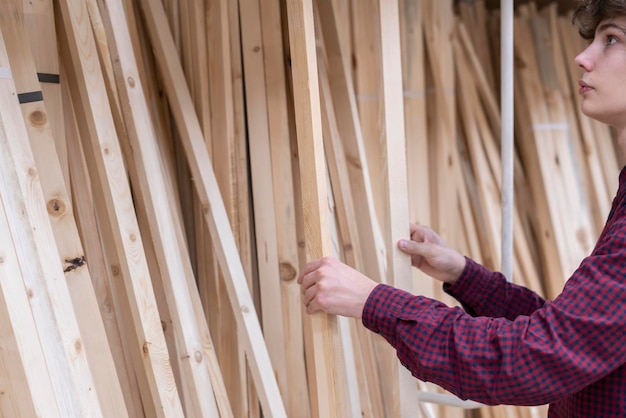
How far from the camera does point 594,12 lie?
4.15ft

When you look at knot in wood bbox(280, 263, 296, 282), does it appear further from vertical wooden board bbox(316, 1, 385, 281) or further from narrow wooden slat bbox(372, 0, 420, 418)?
narrow wooden slat bbox(372, 0, 420, 418)

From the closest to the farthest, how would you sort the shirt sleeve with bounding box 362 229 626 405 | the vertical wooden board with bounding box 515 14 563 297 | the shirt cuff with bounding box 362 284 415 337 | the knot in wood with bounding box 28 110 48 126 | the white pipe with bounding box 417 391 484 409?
the shirt sleeve with bounding box 362 229 626 405, the shirt cuff with bounding box 362 284 415 337, the knot in wood with bounding box 28 110 48 126, the white pipe with bounding box 417 391 484 409, the vertical wooden board with bounding box 515 14 563 297

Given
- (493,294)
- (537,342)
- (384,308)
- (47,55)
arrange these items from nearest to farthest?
(537,342) → (384,308) → (47,55) → (493,294)

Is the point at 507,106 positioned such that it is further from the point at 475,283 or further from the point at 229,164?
the point at 229,164

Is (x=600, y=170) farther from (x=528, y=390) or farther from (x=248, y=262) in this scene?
(x=528, y=390)

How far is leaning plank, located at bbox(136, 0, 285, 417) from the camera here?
1538 millimetres

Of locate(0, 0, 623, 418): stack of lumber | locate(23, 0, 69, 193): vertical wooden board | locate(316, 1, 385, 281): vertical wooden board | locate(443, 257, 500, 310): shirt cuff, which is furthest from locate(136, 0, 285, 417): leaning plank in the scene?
locate(443, 257, 500, 310): shirt cuff

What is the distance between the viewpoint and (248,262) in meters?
1.74

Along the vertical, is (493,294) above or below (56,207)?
below

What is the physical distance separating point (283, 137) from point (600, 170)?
4.58 ft

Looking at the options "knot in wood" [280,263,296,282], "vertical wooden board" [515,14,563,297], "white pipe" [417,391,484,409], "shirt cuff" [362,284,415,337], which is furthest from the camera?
"vertical wooden board" [515,14,563,297]

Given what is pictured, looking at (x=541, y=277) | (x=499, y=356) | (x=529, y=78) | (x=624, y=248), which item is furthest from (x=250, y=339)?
(x=529, y=78)

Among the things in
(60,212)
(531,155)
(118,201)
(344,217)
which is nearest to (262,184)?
(344,217)

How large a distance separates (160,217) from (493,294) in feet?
2.57
